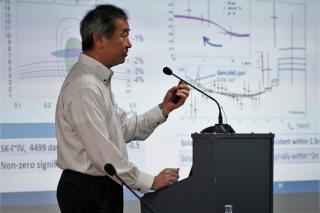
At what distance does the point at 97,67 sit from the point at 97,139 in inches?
13.8

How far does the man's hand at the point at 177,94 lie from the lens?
7.60 ft

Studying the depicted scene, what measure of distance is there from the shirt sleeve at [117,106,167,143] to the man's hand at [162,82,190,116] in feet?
0.13

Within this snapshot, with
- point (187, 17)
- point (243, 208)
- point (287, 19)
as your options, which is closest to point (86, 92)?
point (243, 208)

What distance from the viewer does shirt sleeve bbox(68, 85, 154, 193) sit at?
6.49ft

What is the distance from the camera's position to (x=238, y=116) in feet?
11.2

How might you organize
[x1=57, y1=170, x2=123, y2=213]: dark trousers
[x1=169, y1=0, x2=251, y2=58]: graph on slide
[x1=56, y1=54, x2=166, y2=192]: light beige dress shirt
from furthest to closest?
[x1=169, y1=0, x2=251, y2=58]: graph on slide
[x1=57, y1=170, x2=123, y2=213]: dark trousers
[x1=56, y1=54, x2=166, y2=192]: light beige dress shirt

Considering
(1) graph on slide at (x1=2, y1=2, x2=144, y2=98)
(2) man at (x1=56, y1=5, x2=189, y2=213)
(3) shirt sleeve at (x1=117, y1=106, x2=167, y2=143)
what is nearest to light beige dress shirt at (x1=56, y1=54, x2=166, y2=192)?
(2) man at (x1=56, y1=5, x2=189, y2=213)

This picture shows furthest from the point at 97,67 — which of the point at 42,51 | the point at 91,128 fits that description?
the point at 42,51

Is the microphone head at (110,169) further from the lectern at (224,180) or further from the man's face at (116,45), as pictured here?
the man's face at (116,45)

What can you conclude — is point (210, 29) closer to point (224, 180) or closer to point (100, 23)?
point (100, 23)

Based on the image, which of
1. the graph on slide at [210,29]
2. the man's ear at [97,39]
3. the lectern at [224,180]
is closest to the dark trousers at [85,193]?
the lectern at [224,180]

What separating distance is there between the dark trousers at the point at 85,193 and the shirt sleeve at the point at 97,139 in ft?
0.32

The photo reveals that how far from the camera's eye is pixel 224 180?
189 cm

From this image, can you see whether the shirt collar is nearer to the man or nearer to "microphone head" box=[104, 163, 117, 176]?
the man
